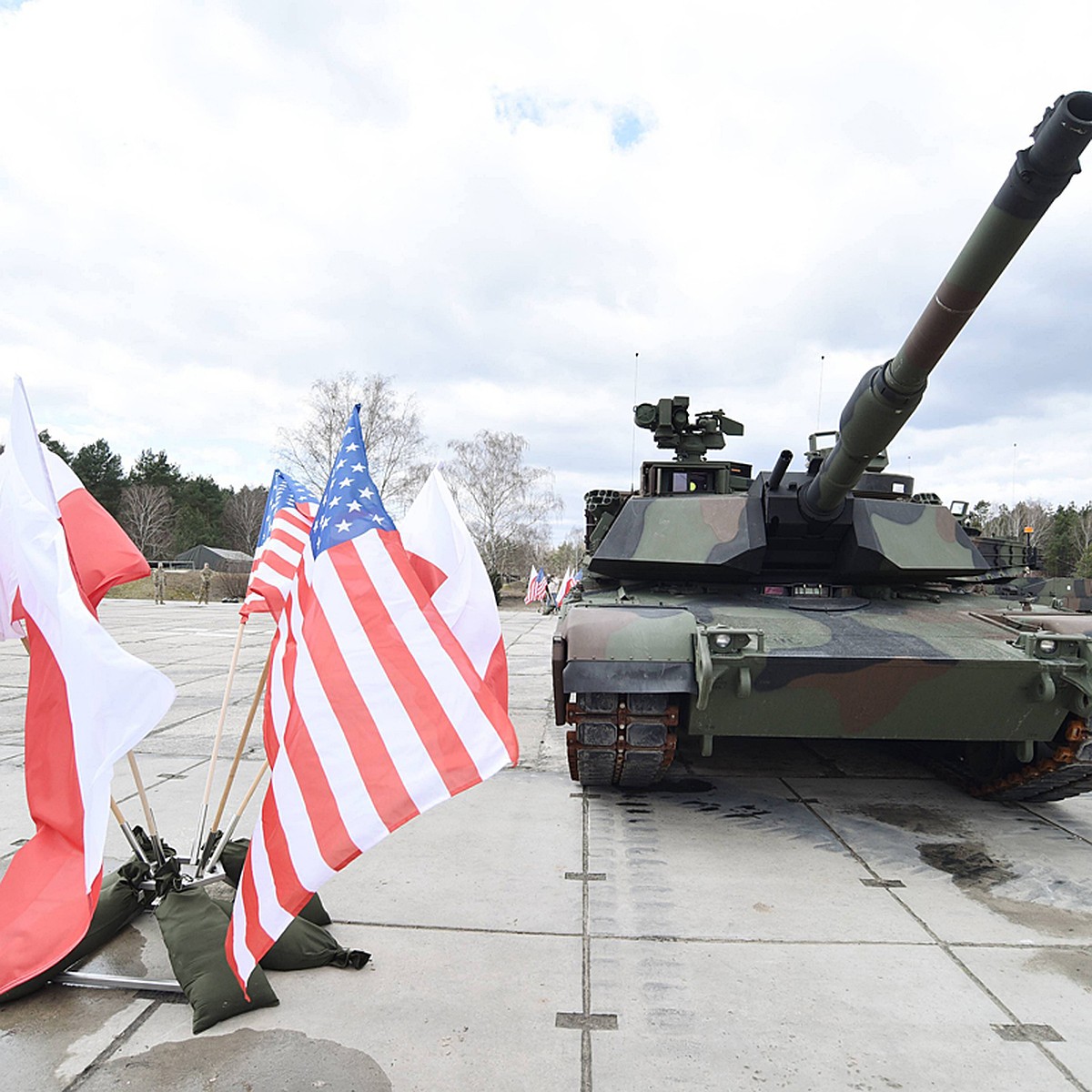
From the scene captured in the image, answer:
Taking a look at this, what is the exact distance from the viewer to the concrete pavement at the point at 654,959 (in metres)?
2.73

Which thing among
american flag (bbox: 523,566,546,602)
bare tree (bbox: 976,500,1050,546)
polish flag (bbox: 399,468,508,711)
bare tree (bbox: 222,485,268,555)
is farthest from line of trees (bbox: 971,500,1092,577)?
polish flag (bbox: 399,468,508,711)

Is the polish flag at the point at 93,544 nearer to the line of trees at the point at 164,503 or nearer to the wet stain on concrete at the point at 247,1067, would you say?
the wet stain on concrete at the point at 247,1067

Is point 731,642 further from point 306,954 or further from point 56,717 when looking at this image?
point 56,717

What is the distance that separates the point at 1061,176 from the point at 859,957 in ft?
10.6

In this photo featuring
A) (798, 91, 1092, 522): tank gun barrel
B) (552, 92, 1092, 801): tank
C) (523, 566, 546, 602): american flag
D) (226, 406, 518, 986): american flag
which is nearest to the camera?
(226, 406, 518, 986): american flag

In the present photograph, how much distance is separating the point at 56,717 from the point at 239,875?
122 centimetres

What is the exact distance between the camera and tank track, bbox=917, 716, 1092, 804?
502 centimetres

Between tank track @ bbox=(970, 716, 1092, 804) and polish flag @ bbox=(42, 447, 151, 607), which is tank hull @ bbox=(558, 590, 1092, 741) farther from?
polish flag @ bbox=(42, 447, 151, 607)

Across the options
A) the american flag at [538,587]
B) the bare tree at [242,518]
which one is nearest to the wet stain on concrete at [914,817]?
the american flag at [538,587]

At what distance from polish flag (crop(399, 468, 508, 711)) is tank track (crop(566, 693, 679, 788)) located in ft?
4.15

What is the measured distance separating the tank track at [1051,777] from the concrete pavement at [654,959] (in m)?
0.13

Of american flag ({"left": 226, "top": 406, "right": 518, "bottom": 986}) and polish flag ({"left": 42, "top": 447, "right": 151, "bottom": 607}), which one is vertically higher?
polish flag ({"left": 42, "top": 447, "right": 151, "bottom": 607})

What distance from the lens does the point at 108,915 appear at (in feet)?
11.4

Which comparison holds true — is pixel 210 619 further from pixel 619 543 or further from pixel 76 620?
pixel 76 620
